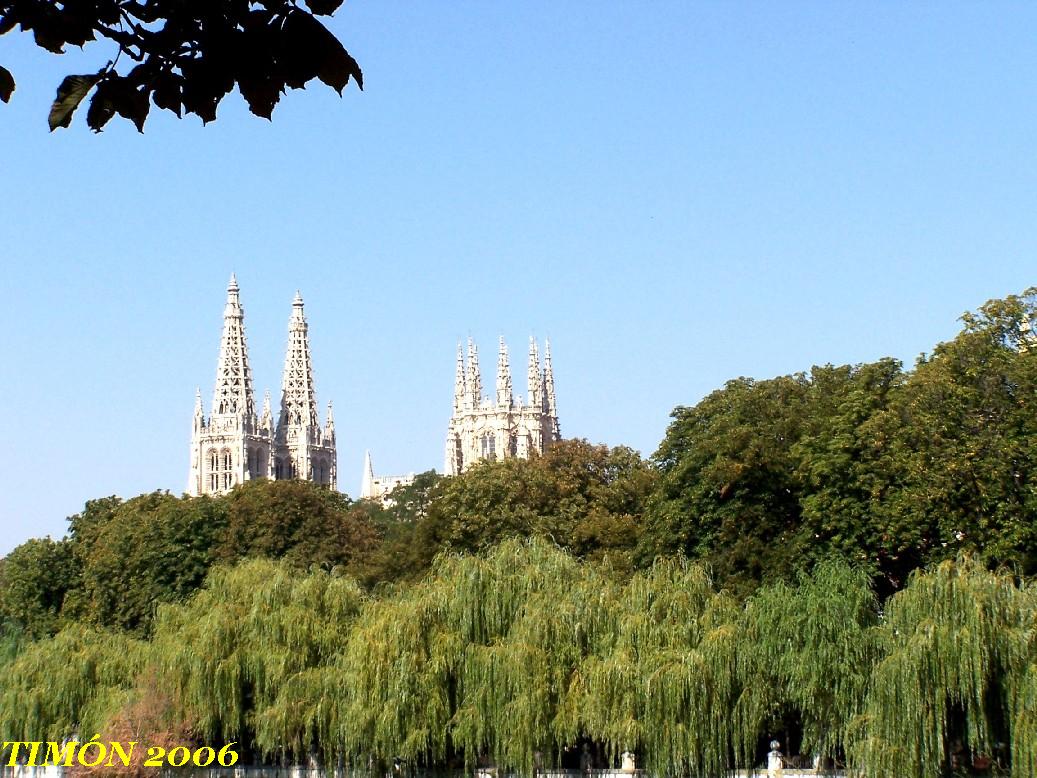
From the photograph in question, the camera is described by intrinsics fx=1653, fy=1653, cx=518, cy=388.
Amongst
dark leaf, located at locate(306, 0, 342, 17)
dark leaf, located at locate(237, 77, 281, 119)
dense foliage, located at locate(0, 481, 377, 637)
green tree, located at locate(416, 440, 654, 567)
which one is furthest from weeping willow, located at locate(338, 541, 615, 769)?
dark leaf, located at locate(306, 0, 342, 17)

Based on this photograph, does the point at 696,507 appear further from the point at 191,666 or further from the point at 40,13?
the point at 40,13

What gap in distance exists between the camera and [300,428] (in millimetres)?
179125

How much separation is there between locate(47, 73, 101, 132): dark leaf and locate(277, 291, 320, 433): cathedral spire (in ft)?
560

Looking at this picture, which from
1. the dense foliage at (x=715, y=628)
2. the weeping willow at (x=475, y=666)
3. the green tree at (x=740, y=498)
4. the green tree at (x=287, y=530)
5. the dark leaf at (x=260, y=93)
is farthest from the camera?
the green tree at (x=287, y=530)

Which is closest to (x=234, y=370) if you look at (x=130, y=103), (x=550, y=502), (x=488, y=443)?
(x=488, y=443)

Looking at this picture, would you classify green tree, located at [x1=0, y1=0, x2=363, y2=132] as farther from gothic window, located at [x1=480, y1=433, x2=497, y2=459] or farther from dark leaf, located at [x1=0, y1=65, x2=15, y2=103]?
gothic window, located at [x1=480, y1=433, x2=497, y2=459]

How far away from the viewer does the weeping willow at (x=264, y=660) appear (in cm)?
3891

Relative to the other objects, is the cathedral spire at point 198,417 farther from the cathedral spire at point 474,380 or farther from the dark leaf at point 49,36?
the dark leaf at point 49,36

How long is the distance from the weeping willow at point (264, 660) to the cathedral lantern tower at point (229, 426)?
128 meters

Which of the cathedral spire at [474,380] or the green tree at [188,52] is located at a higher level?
the cathedral spire at [474,380]

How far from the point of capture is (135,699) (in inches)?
1645

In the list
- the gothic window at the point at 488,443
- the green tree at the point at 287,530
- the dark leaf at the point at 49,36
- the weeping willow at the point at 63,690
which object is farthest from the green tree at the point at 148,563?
the gothic window at the point at 488,443

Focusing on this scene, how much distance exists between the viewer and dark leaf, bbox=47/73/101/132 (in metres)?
9.26

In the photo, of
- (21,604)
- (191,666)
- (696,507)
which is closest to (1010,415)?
(696,507)
